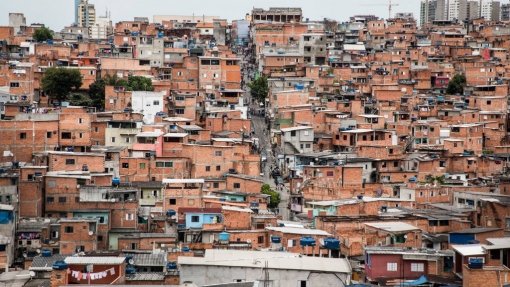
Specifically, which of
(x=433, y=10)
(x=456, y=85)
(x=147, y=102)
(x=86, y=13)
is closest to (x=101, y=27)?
(x=86, y=13)

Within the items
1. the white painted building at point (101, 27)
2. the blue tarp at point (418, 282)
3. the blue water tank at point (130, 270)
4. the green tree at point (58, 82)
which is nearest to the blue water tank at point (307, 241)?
the blue tarp at point (418, 282)

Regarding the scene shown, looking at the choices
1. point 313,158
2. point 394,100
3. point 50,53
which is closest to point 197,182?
point 313,158

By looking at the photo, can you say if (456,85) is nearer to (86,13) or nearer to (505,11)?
(505,11)

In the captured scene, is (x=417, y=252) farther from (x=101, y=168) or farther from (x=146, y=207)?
A: (x=101, y=168)

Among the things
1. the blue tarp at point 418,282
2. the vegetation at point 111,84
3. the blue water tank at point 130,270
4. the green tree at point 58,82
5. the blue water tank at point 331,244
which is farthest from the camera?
the vegetation at point 111,84

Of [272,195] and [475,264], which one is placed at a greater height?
[475,264]

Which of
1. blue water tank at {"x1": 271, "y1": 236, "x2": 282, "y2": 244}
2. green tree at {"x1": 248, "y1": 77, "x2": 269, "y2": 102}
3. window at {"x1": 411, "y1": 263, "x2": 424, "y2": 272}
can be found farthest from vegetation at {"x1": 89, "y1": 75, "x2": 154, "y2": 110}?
window at {"x1": 411, "y1": 263, "x2": 424, "y2": 272}

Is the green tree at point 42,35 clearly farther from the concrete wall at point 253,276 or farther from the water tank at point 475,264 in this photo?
the water tank at point 475,264
